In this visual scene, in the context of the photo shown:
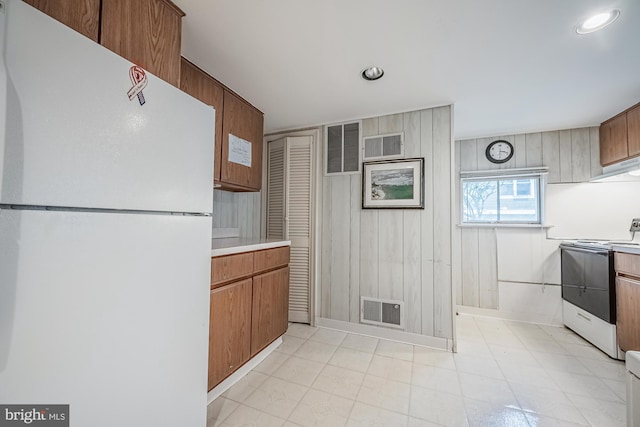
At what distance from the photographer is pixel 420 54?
1.66m

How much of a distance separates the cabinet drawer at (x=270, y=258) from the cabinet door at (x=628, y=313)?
9.09ft

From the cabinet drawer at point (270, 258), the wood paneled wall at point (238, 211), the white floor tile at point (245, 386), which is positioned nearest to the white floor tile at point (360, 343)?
the white floor tile at point (245, 386)

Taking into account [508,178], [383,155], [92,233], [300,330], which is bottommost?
[300,330]

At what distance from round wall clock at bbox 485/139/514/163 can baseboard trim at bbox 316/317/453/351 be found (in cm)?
222

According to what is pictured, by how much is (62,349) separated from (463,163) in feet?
12.3

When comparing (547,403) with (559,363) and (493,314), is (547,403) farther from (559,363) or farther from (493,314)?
(493,314)

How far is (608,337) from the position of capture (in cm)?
213

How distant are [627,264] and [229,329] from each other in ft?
10.1

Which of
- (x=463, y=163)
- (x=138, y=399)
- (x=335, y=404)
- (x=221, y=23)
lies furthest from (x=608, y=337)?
(x=221, y=23)

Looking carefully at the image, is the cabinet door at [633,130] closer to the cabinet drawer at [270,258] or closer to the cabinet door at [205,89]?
the cabinet drawer at [270,258]

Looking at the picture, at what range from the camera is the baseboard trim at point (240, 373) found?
1.57 m

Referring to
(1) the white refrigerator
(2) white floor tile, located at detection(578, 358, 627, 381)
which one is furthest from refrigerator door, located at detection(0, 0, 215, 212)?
(2) white floor tile, located at detection(578, 358, 627, 381)

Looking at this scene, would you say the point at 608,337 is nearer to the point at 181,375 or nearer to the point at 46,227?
the point at 181,375

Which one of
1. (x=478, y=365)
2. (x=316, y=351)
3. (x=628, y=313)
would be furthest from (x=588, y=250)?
(x=316, y=351)
